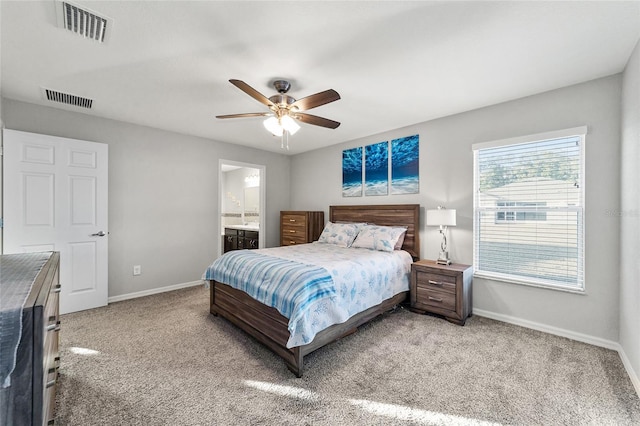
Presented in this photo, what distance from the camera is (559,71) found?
8.08ft

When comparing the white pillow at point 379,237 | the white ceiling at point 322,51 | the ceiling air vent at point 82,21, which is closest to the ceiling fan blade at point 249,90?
the white ceiling at point 322,51

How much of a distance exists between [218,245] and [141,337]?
7.36ft

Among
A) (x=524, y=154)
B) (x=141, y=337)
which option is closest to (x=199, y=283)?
(x=141, y=337)

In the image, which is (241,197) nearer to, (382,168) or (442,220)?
(382,168)

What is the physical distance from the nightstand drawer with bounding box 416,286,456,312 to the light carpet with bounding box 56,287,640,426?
0.29 metres

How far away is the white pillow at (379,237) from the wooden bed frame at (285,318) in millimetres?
236

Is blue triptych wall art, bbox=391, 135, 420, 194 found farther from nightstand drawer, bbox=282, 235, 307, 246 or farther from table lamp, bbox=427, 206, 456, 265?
nightstand drawer, bbox=282, 235, 307, 246

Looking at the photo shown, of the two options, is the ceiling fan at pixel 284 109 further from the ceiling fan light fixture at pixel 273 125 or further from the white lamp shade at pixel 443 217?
the white lamp shade at pixel 443 217

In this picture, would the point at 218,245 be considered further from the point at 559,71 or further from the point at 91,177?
the point at 559,71

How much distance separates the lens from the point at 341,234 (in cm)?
417

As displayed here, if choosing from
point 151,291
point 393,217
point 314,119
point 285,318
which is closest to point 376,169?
point 393,217

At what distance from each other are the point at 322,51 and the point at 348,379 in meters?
2.55

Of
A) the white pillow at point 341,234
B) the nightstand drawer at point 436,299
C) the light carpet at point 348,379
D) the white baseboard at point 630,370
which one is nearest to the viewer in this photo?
the light carpet at point 348,379

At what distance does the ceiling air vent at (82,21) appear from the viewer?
5.68 feet
